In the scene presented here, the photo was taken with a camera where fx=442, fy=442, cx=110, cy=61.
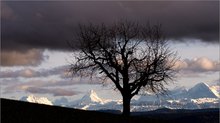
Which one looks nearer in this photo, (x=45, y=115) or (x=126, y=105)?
(x=45, y=115)

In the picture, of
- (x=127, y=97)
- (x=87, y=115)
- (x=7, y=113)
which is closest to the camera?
(x=7, y=113)

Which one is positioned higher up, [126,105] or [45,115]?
[126,105]

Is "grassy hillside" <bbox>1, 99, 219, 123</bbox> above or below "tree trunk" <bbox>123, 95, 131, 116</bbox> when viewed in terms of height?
below

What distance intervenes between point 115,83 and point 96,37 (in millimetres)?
7987

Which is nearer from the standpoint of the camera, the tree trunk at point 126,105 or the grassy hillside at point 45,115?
the grassy hillside at point 45,115

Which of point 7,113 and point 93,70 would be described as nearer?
point 7,113

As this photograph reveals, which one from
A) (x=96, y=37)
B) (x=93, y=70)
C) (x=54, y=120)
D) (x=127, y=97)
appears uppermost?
(x=96, y=37)

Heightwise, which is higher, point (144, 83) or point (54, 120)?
point (144, 83)

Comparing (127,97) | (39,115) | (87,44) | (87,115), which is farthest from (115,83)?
(39,115)

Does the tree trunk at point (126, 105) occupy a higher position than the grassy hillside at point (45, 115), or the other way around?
the tree trunk at point (126, 105)

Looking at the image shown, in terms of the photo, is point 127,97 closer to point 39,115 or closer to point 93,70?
point 93,70

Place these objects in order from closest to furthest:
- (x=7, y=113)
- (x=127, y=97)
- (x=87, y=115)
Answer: (x=7, y=113) → (x=87, y=115) → (x=127, y=97)

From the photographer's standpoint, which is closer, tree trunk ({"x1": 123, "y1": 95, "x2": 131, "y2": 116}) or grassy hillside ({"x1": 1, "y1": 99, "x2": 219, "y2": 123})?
grassy hillside ({"x1": 1, "y1": 99, "x2": 219, "y2": 123})

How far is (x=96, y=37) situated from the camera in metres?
69.6
